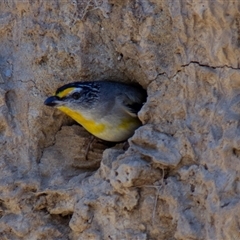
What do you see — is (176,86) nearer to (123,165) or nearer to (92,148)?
(123,165)

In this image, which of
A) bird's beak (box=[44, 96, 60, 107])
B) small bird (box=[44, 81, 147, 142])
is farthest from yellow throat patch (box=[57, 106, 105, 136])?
bird's beak (box=[44, 96, 60, 107])

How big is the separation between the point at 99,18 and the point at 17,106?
74 cm

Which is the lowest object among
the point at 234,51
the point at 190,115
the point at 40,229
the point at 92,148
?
the point at 40,229

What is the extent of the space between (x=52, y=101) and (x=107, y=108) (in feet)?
1.45

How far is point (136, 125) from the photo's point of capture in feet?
14.7

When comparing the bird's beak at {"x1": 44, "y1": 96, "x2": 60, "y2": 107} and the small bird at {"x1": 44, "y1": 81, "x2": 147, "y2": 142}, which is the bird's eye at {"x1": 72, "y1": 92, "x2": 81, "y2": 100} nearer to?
the small bird at {"x1": 44, "y1": 81, "x2": 147, "y2": 142}

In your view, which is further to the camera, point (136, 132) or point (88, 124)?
point (88, 124)

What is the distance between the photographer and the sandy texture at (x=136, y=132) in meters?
3.66

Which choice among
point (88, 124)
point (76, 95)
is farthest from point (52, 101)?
point (88, 124)

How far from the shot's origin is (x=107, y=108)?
4.54m

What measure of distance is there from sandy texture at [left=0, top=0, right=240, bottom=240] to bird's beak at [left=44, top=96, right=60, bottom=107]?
203mm

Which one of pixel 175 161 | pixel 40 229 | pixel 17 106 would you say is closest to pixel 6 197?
pixel 40 229

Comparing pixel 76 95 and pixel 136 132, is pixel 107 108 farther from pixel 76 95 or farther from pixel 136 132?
pixel 136 132

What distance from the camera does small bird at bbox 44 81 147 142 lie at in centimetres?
443
